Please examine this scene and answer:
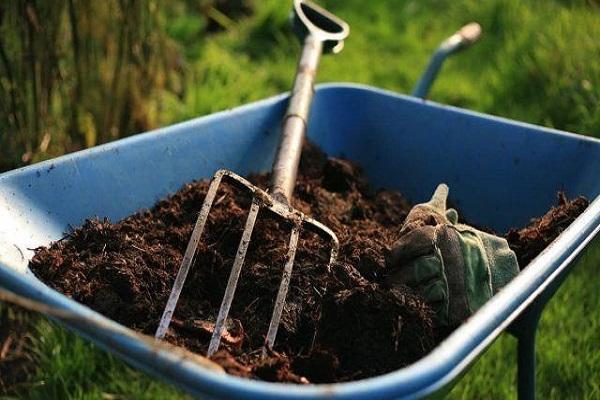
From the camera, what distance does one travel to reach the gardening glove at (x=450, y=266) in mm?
1279

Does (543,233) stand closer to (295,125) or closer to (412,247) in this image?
(412,247)

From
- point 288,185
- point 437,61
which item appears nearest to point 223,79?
point 437,61

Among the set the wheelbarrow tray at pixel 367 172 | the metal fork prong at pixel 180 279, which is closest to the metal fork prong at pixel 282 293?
the metal fork prong at pixel 180 279

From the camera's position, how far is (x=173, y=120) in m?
2.73

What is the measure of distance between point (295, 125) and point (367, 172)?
356mm

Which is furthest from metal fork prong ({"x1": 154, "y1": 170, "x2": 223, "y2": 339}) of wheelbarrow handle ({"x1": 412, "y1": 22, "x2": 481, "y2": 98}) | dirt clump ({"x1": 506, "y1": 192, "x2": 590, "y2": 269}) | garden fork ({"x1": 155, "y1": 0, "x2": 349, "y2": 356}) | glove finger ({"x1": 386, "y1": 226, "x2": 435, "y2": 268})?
wheelbarrow handle ({"x1": 412, "y1": 22, "x2": 481, "y2": 98})

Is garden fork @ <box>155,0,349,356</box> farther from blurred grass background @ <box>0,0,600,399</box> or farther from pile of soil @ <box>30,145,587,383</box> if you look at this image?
blurred grass background @ <box>0,0,600,399</box>

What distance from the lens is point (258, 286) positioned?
1328 mm

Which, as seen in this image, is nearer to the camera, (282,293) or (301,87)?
(282,293)

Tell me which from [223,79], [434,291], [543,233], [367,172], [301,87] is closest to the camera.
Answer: [434,291]

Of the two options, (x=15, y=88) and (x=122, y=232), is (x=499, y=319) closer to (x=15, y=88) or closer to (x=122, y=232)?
(x=122, y=232)

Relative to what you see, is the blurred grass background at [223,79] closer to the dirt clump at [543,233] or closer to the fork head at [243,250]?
the dirt clump at [543,233]

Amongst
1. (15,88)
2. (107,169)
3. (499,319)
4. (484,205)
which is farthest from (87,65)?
(499,319)

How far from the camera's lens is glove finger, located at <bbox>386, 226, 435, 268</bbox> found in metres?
1.31
